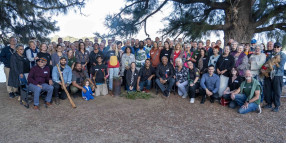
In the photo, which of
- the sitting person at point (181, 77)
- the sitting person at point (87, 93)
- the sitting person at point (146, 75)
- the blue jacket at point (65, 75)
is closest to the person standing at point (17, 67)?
the blue jacket at point (65, 75)

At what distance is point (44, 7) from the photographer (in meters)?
4.65

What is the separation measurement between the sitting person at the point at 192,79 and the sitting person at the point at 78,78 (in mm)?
2705

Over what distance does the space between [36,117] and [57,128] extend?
81 centimetres

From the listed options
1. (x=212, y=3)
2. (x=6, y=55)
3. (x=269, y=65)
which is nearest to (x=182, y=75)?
(x=269, y=65)

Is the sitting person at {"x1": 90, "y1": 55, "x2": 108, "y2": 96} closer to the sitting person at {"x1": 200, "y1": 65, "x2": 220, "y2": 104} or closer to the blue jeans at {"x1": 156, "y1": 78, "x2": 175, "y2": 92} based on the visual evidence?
the blue jeans at {"x1": 156, "y1": 78, "x2": 175, "y2": 92}

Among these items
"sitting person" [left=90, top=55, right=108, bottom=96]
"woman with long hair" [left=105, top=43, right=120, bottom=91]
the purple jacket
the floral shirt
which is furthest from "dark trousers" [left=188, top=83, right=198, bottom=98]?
the purple jacket

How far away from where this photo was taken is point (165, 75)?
545 centimetres

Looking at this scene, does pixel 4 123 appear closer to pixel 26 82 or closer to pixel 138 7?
pixel 26 82

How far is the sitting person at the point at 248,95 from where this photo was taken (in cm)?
395

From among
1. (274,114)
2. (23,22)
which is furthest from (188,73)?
(23,22)

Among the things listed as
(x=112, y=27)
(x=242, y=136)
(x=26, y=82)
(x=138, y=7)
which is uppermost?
(x=138, y=7)

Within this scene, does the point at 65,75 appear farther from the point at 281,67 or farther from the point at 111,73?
the point at 281,67

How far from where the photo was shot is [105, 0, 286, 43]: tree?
5.79 meters

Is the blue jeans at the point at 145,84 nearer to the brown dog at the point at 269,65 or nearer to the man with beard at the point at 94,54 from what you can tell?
the man with beard at the point at 94,54
